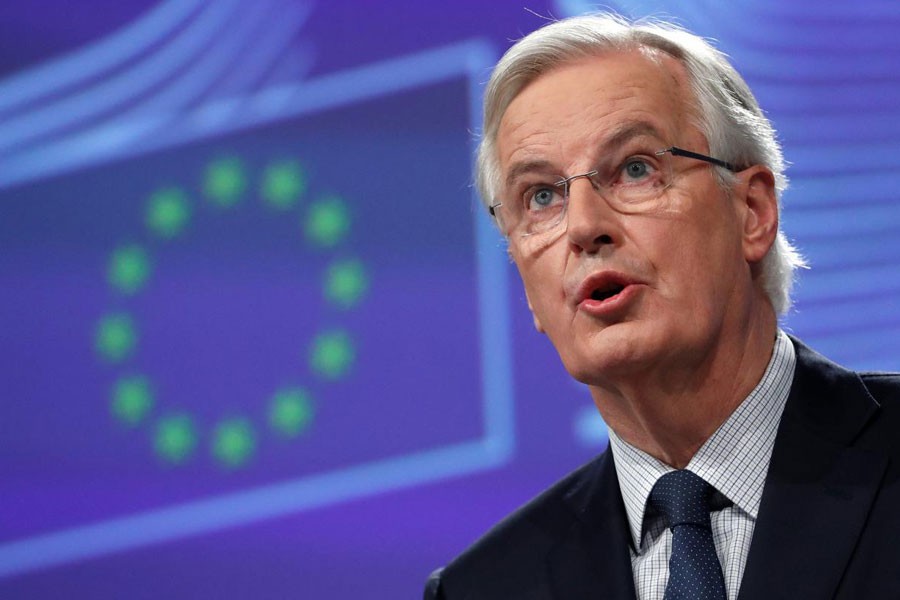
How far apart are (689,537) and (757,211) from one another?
25.0 inches

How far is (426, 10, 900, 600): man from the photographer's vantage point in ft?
6.16

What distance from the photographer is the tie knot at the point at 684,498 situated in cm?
195

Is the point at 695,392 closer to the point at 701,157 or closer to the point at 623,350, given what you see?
the point at 623,350

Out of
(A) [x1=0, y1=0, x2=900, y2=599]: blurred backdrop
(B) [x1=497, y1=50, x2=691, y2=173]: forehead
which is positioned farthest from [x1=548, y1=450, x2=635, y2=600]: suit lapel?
(A) [x1=0, y1=0, x2=900, y2=599]: blurred backdrop

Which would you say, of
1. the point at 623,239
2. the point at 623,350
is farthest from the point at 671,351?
the point at 623,239

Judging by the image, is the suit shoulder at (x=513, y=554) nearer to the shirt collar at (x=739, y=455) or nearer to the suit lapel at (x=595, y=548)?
the suit lapel at (x=595, y=548)

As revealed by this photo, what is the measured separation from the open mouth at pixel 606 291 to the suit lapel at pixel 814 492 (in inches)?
14.3

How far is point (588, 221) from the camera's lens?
77.4 inches

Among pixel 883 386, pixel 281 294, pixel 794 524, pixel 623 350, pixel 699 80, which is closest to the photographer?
pixel 794 524

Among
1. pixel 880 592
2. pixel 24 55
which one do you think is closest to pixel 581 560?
pixel 880 592

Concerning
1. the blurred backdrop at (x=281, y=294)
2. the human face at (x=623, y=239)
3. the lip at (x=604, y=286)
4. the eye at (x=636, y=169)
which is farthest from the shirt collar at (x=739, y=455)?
the blurred backdrop at (x=281, y=294)

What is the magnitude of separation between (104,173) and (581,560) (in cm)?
172

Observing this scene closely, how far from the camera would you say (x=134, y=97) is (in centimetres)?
308

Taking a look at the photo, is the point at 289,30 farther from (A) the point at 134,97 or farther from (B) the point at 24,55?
(B) the point at 24,55
